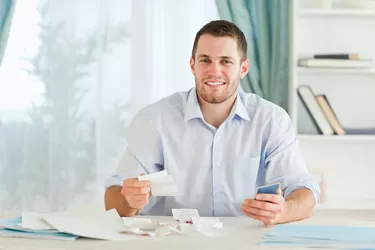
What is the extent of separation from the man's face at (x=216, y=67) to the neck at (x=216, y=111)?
3 cm

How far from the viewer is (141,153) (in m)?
2.49

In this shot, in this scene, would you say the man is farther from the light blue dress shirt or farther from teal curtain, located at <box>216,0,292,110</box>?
teal curtain, located at <box>216,0,292,110</box>

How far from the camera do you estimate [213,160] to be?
97.1 inches

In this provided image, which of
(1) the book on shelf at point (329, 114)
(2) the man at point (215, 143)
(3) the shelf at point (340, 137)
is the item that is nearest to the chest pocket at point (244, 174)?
(2) the man at point (215, 143)

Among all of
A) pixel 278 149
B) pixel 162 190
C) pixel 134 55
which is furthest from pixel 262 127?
pixel 134 55

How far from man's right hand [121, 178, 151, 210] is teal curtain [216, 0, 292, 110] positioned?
5.33ft

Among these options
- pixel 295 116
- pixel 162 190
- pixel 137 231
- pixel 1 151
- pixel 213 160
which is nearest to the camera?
pixel 137 231

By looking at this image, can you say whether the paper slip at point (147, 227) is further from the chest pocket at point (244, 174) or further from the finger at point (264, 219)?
the chest pocket at point (244, 174)

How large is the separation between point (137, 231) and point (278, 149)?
0.81 m

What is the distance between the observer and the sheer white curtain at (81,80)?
3.67m

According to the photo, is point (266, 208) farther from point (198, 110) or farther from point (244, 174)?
point (198, 110)

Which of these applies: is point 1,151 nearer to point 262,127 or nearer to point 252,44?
point 252,44

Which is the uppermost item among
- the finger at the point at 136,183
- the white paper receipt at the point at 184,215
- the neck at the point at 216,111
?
the neck at the point at 216,111

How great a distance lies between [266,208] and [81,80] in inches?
77.0
